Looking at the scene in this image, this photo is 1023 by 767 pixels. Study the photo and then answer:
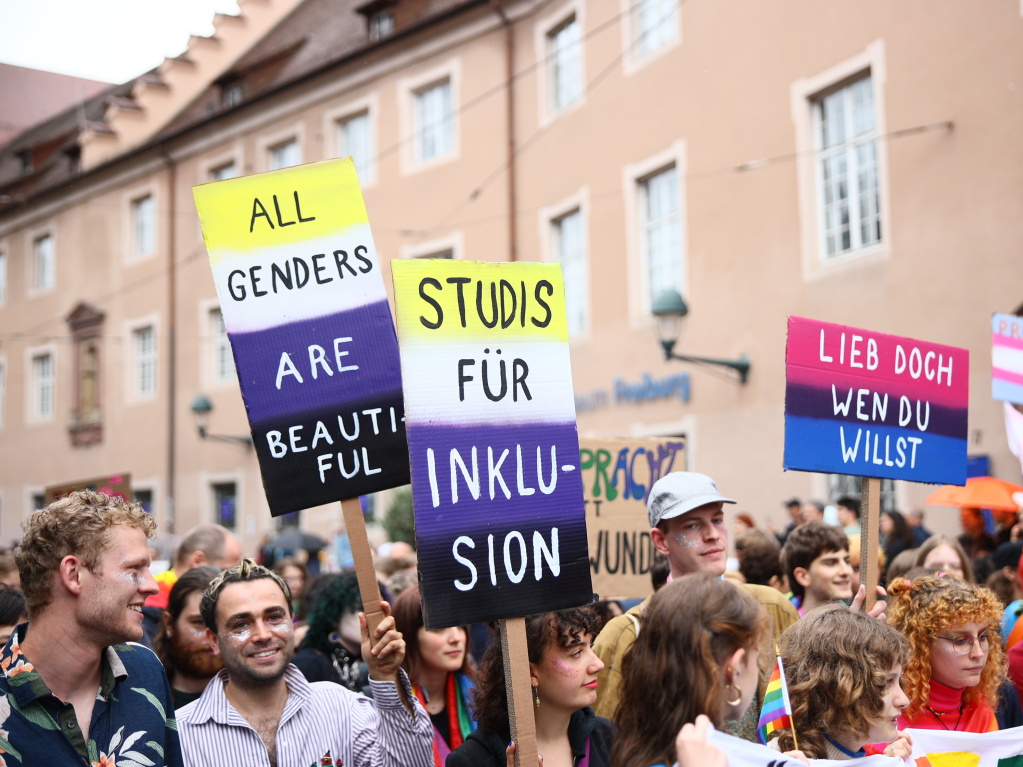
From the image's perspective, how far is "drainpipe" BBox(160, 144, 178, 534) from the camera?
2542 cm

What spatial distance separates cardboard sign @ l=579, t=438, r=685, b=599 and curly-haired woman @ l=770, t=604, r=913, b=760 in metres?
2.81

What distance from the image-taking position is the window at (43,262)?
97.6 feet

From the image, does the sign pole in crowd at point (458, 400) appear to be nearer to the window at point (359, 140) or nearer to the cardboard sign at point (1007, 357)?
the cardboard sign at point (1007, 357)

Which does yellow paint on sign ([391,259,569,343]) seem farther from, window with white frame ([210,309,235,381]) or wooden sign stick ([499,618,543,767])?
window with white frame ([210,309,235,381])

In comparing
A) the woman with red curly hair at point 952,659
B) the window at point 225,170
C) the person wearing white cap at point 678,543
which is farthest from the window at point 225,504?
the woman with red curly hair at point 952,659

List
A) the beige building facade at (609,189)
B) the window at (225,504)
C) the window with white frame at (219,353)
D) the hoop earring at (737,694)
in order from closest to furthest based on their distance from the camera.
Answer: the hoop earring at (737,694) → the beige building facade at (609,189) → the window at (225,504) → the window with white frame at (219,353)

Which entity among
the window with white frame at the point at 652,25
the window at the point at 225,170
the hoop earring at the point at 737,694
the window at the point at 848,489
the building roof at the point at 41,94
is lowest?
the window at the point at 848,489

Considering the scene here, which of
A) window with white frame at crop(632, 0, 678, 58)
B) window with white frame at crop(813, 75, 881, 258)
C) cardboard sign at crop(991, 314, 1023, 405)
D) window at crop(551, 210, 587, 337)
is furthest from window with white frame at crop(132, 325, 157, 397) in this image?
cardboard sign at crop(991, 314, 1023, 405)

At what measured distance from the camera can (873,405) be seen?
4.85 meters

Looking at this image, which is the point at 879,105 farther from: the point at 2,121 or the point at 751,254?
the point at 2,121

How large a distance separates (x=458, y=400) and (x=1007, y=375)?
4750 millimetres

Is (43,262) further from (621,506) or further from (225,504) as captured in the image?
(621,506)

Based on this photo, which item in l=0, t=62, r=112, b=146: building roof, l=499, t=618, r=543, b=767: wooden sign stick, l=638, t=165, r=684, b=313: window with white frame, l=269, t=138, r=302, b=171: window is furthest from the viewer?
l=0, t=62, r=112, b=146: building roof

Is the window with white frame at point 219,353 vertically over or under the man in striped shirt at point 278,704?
over
